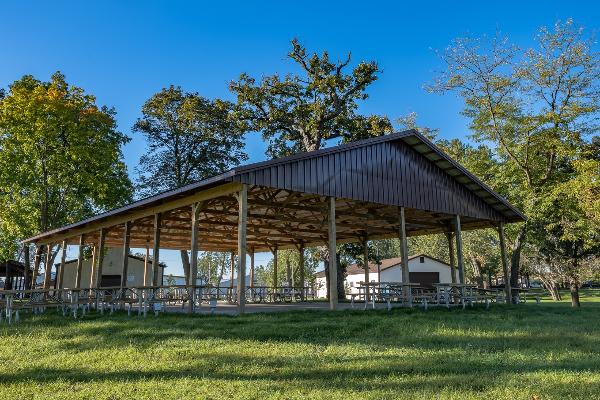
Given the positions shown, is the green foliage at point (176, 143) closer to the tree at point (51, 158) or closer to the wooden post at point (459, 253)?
the tree at point (51, 158)

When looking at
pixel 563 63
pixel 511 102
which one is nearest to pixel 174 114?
pixel 511 102

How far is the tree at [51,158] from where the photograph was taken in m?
25.9

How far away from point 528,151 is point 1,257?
29846 mm

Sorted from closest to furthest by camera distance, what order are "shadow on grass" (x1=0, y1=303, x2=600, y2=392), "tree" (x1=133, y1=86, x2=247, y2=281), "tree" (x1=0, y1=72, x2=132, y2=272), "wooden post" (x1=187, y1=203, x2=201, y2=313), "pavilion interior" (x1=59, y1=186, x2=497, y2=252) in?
"shadow on grass" (x1=0, y1=303, x2=600, y2=392)
"wooden post" (x1=187, y1=203, x2=201, y2=313)
"pavilion interior" (x1=59, y1=186, x2=497, y2=252)
"tree" (x1=0, y1=72, x2=132, y2=272)
"tree" (x1=133, y1=86, x2=247, y2=281)

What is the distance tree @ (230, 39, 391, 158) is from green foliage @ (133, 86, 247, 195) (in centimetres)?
524

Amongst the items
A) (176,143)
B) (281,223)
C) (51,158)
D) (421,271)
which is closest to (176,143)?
(176,143)

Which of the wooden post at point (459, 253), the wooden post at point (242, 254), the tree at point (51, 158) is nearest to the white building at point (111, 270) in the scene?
the tree at point (51, 158)

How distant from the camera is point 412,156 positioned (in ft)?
56.4

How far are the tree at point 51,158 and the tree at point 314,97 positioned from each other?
896 cm

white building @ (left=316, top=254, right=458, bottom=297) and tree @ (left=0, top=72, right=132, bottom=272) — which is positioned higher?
tree @ (left=0, top=72, right=132, bottom=272)

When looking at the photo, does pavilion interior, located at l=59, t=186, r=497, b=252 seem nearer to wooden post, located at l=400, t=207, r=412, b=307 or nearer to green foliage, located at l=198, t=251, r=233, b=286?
wooden post, located at l=400, t=207, r=412, b=307

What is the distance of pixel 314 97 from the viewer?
3061 cm

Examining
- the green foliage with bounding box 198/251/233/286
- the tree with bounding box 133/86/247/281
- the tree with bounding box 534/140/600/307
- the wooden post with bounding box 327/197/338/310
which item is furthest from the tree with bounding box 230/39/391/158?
the green foliage with bounding box 198/251/233/286

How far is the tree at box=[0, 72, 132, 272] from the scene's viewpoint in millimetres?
25859
